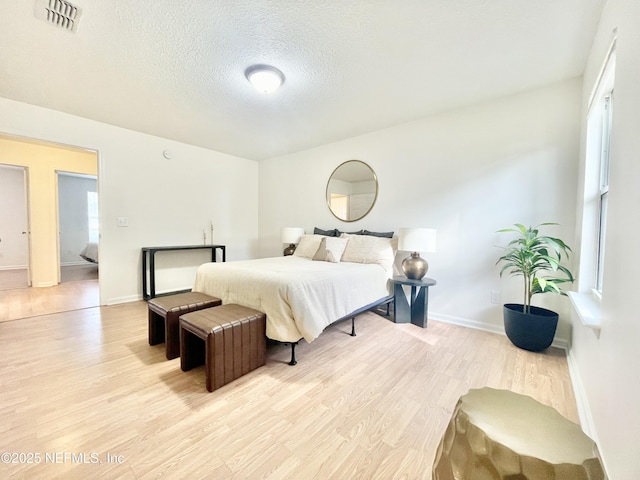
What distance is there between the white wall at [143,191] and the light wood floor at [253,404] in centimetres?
135

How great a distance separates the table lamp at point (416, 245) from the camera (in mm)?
2789

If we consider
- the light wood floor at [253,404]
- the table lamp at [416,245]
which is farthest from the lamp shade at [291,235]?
the light wood floor at [253,404]

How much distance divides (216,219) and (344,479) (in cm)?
→ 433

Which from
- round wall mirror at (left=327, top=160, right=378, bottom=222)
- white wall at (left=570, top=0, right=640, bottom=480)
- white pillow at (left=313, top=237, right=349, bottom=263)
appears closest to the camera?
white wall at (left=570, top=0, right=640, bottom=480)

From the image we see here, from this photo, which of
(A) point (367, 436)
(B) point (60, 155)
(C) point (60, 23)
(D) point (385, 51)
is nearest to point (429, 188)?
(D) point (385, 51)

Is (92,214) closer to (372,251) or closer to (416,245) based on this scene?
(372,251)

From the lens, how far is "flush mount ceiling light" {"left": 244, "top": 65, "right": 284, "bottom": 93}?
217cm

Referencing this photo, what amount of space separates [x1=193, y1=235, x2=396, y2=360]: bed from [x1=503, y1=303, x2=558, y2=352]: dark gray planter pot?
3.92 feet

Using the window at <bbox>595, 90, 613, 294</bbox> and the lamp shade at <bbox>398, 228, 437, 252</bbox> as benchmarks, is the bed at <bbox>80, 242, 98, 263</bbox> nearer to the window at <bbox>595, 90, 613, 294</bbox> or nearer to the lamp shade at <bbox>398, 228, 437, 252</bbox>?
the lamp shade at <bbox>398, 228, 437, 252</bbox>

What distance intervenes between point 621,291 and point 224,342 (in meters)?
2.03

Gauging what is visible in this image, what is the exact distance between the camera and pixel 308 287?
2.11 metres

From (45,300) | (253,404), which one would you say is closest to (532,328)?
(253,404)

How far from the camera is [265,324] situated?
2029 millimetres

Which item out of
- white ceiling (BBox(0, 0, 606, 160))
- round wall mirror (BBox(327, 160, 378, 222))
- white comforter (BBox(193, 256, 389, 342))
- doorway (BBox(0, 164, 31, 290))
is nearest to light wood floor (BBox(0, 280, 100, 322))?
white comforter (BBox(193, 256, 389, 342))
